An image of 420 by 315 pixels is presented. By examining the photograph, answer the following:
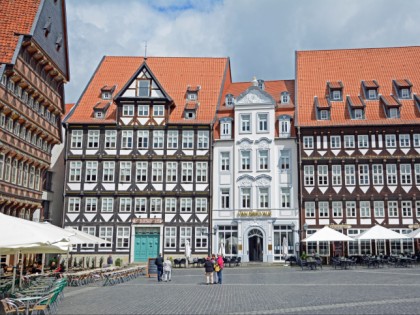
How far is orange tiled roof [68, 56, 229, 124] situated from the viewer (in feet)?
152

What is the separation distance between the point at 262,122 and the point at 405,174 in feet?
40.8

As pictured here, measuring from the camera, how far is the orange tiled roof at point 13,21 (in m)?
29.8

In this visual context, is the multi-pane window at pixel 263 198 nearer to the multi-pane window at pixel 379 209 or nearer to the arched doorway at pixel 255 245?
the arched doorway at pixel 255 245

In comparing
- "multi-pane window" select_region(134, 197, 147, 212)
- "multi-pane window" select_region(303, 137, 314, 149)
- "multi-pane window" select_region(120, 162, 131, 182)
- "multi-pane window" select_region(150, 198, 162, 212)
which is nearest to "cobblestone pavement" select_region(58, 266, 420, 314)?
"multi-pane window" select_region(150, 198, 162, 212)

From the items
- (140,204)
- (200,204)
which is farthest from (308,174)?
(140,204)

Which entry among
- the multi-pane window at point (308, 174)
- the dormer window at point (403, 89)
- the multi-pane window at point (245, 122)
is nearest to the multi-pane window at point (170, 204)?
the multi-pane window at point (245, 122)

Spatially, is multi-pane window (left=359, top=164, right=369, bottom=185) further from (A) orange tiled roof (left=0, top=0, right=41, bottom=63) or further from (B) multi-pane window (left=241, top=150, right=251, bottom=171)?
(A) orange tiled roof (left=0, top=0, right=41, bottom=63)

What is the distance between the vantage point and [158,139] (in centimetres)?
4547

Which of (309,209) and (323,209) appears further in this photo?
(309,209)

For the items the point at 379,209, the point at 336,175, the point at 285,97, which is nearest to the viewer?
the point at 379,209

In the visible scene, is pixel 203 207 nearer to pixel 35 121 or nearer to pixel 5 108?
pixel 35 121

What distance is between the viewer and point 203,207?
44531mm

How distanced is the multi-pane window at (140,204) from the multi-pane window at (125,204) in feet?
1.68

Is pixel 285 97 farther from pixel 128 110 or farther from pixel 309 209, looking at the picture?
pixel 128 110
